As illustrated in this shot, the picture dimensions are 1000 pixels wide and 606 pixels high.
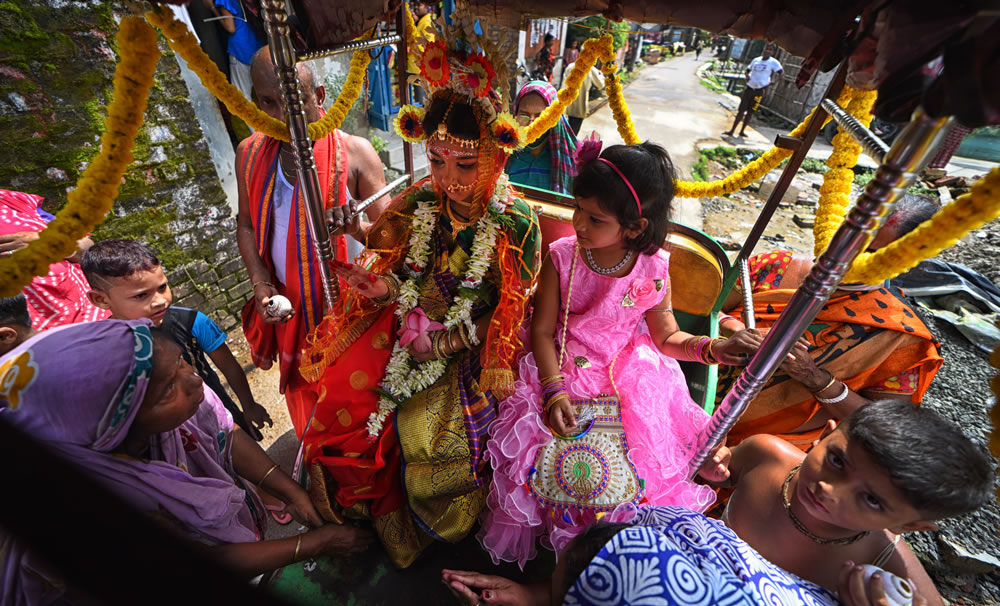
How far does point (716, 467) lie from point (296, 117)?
6.64 feet

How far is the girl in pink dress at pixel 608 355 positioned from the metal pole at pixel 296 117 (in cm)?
95

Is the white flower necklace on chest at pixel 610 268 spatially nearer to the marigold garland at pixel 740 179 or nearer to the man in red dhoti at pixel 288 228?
the marigold garland at pixel 740 179

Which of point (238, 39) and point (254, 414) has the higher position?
point (238, 39)

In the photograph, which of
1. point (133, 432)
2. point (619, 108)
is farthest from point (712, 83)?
point (133, 432)

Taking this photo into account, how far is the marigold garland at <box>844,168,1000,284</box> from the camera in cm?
76

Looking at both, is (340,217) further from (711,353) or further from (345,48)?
(711,353)

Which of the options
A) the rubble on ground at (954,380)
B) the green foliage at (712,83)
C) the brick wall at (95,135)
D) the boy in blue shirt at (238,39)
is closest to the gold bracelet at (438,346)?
the brick wall at (95,135)

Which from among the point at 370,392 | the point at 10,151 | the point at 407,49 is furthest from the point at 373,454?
the point at 10,151

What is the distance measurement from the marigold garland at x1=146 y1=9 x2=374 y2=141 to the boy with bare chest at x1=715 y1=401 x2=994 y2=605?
1986 millimetres

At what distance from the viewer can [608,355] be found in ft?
5.94

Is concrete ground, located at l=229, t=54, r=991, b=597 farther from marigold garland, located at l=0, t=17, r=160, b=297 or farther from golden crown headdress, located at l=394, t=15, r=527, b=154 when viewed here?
marigold garland, located at l=0, t=17, r=160, b=297

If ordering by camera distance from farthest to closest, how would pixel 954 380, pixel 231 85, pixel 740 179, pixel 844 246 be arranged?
pixel 954 380 → pixel 740 179 → pixel 231 85 → pixel 844 246

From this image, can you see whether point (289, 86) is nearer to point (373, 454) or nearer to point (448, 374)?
point (448, 374)

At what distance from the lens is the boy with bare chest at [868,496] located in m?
1.01
